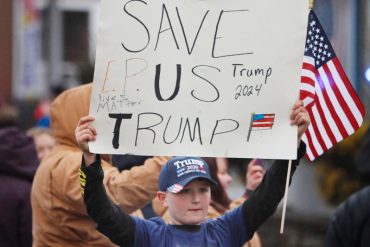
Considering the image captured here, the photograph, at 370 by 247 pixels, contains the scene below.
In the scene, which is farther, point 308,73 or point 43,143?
point 43,143

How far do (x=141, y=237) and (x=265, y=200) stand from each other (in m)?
0.59

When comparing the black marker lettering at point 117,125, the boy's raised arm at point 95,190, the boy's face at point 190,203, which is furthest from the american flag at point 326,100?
the boy's raised arm at point 95,190

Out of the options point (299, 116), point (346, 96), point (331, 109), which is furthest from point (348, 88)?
point (299, 116)

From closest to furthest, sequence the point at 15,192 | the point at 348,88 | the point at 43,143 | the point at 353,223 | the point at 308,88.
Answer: the point at 308,88
the point at 348,88
the point at 353,223
the point at 15,192
the point at 43,143

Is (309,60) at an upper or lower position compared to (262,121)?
upper

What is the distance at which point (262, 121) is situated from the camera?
4.98 m

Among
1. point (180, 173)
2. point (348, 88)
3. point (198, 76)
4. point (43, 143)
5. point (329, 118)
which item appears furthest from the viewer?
point (43, 143)

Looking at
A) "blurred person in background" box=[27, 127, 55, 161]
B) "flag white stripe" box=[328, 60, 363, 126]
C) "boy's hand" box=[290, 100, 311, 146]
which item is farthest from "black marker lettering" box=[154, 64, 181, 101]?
"blurred person in background" box=[27, 127, 55, 161]

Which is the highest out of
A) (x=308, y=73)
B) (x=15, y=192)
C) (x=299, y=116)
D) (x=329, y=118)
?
(x=308, y=73)

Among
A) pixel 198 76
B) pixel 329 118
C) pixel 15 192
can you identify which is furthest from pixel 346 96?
pixel 15 192

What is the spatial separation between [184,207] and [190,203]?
3 cm

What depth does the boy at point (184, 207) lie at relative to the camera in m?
4.95

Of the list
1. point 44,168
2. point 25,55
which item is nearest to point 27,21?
point 25,55

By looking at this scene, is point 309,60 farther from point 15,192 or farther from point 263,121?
point 15,192
